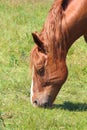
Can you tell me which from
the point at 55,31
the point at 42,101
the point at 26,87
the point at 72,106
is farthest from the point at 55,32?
the point at 26,87

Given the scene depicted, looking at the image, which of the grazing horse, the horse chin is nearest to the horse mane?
the grazing horse

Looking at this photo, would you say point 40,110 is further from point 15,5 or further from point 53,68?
point 15,5

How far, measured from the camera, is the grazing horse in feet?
16.7

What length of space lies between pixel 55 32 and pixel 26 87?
1352 millimetres

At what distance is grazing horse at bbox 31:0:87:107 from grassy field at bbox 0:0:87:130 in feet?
0.80

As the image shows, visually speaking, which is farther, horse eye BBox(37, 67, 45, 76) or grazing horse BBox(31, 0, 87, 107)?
horse eye BBox(37, 67, 45, 76)

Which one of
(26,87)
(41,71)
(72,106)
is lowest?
(72,106)

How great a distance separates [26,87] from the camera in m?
6.23

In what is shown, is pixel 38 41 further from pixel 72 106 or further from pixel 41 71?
pixel 72 106

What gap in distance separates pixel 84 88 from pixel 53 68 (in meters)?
1.19

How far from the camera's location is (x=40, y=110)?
17.5 ft

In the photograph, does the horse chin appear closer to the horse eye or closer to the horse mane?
the horse eye

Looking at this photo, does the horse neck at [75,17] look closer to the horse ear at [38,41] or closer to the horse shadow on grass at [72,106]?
the horse ear at [38,41]

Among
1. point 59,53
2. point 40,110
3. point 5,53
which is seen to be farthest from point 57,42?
point 5,53
